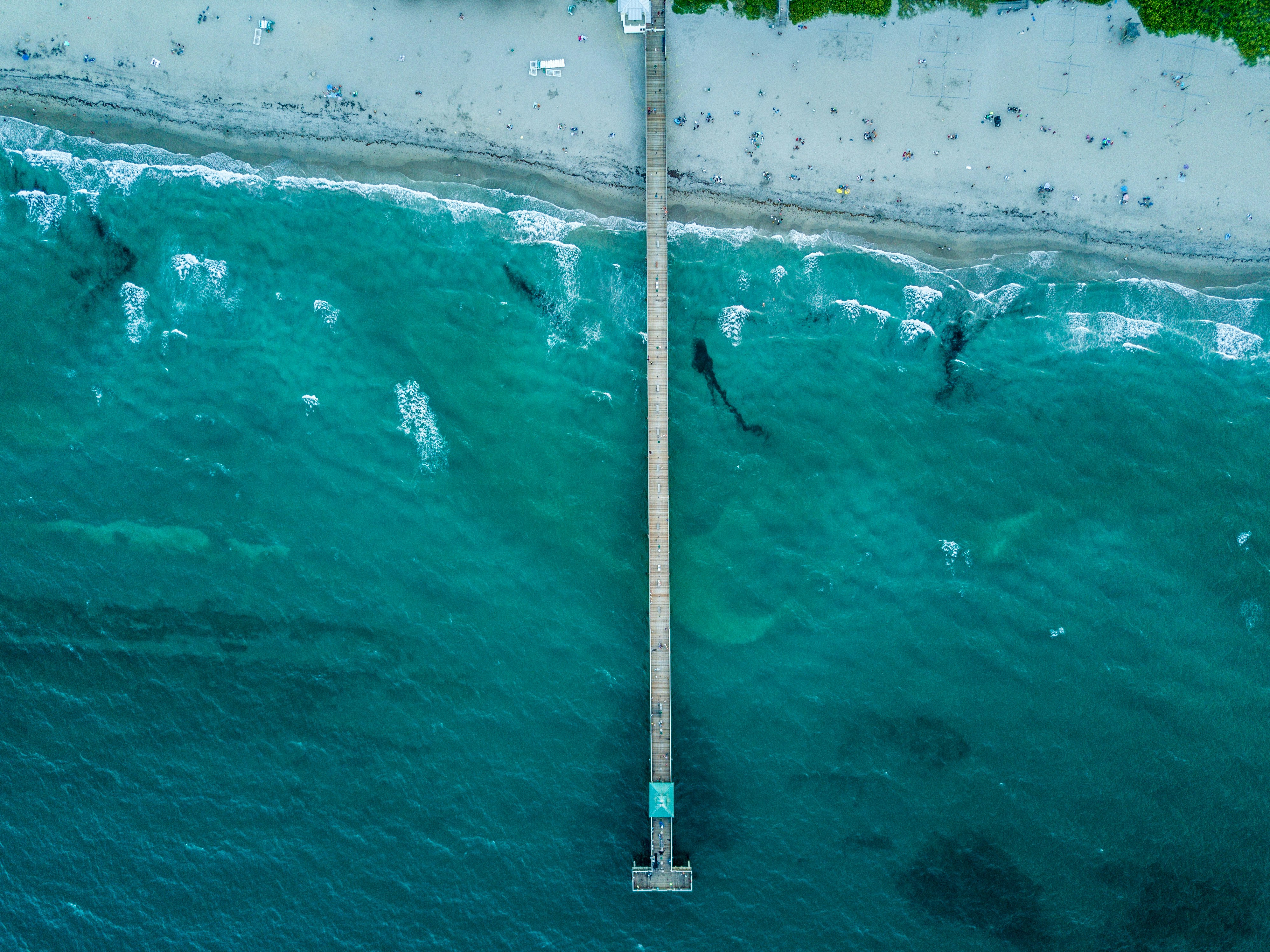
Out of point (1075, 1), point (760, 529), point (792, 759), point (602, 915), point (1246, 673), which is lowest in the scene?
point (602, 915)

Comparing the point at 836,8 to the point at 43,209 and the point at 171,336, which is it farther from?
the point at 43,209

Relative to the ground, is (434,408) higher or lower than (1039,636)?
higher

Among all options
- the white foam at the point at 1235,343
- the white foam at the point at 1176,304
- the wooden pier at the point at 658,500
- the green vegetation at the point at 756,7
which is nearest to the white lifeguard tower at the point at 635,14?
the wooden pier at the point at 658,500

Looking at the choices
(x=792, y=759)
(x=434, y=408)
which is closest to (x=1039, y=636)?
(x=792, y=759)

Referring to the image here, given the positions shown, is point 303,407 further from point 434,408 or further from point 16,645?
point 16,645

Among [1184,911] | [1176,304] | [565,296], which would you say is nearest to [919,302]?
[1176,304]

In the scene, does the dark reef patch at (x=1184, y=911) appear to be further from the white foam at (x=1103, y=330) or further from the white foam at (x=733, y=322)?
the white foam at (x=733, y=322)

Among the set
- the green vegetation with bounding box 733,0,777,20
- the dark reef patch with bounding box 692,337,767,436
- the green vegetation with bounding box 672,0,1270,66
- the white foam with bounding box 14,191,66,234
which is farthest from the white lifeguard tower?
the white foam with bounding box 14,191,66,234
